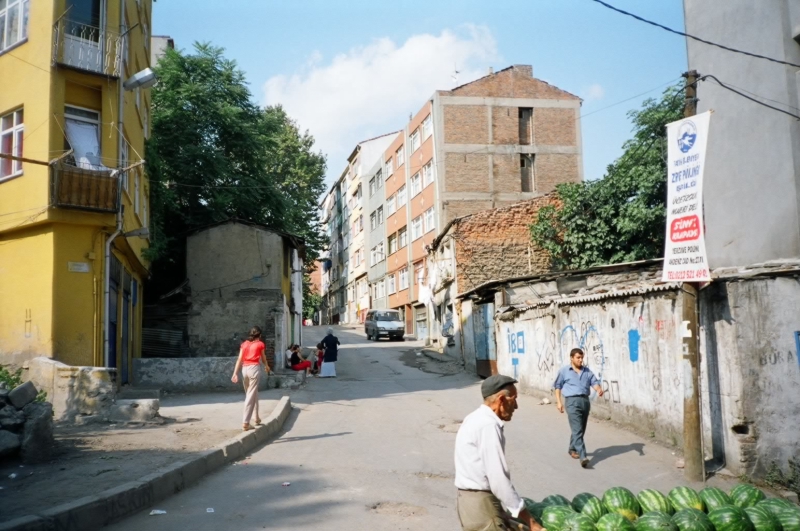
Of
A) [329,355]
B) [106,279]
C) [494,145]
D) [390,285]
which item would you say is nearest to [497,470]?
[106,279]

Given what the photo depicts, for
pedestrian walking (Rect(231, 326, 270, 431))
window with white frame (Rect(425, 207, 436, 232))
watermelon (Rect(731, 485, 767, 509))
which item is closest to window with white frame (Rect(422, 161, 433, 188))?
window with white frame (Rect(425, 207, 436, 232))

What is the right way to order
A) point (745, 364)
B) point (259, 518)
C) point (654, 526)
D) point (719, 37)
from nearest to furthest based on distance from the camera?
point (654, 526) < point (259, 518) < point (745, 364) < point (719, 37)

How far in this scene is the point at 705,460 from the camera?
30.3ft

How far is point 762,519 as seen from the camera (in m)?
5.05

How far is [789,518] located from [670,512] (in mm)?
847

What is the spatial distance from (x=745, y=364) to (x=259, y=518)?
6.46m

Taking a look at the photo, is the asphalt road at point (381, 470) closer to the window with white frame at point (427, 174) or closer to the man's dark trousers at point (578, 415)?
the man's dark trousers at point (578, 415)

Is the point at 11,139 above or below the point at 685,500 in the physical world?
above

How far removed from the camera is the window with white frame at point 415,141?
45019mm

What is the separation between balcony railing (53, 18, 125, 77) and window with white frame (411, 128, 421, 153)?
3011 centimetres

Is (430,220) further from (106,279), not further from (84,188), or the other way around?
(84,188)

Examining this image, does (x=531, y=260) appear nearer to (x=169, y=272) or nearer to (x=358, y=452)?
(x=169, y=272)

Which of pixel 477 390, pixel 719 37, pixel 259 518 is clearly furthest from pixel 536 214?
pixel 259 518

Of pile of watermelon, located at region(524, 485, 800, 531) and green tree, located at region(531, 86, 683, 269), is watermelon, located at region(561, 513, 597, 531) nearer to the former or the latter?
pile of watermelon, located at region(524, 485, 800, 531)
